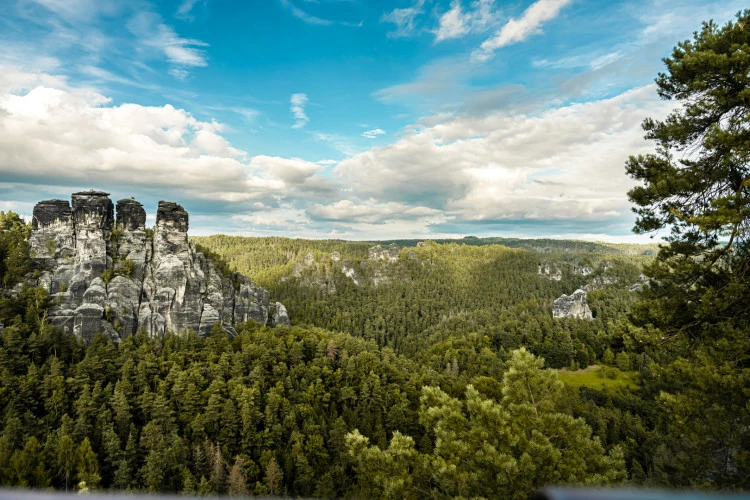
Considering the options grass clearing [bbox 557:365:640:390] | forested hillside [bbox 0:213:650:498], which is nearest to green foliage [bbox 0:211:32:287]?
forested hillside [bbox 0:213:650:498]

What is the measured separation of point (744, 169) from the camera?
8461 millimetres

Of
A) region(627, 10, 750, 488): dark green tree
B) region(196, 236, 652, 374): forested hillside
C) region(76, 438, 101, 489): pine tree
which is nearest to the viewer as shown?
region(627, 10, 750, 488): dark green tree

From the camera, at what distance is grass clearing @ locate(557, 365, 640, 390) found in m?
62.2

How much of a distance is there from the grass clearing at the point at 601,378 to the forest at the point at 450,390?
572 millimetres

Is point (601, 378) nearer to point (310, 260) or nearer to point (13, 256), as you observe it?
point (13, 256)

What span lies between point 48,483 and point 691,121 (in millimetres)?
38150

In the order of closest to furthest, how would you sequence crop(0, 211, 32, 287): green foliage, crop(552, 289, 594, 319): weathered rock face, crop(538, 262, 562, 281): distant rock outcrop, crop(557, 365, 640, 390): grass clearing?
1. crop(0, 211, 32, 287): green foliage
2. crop(557, 365, 640, 390): grass clearing
3. crop(552, 289, 594, 319): weathered rock face
4. crop(538, 262, 562, 281): distant rock outcrop

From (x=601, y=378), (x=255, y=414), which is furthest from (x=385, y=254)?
(x=255, y=414)

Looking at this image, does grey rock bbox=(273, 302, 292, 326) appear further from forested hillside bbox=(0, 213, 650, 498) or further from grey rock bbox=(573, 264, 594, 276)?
grey rock bbox=(573, 264, 594, 276)

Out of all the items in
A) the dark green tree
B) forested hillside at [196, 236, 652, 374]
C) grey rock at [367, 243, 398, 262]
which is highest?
the dark green tree

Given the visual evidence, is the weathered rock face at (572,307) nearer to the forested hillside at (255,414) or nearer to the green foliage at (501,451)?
the forested hillside at (255,414)

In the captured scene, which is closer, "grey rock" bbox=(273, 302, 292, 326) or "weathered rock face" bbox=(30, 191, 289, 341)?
"weathered rock face" bbox=(30, 191, 289, 341)

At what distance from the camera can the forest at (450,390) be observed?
26.7 feet

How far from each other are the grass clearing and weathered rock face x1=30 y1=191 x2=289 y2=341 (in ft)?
194
